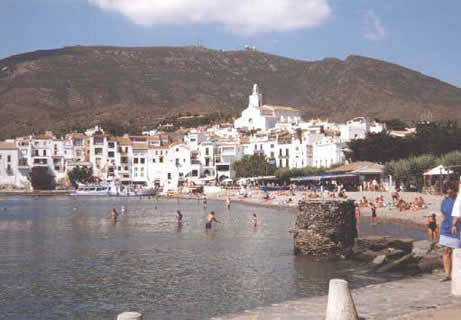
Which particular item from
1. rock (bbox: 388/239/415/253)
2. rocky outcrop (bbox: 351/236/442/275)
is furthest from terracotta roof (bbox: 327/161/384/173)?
rock (bbox: 388/239/415/253)

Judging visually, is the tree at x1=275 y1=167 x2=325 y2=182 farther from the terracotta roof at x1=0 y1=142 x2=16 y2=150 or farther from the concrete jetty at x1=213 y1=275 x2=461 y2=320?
the concrete jetty at x1=213 y1=275 x2=461 y2=320

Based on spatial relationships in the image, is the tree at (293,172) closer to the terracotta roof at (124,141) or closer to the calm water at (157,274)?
the terracotta roof at (124,141)

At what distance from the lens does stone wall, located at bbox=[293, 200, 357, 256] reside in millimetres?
19594

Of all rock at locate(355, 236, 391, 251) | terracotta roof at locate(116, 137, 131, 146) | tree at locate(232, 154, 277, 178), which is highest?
terracotta roof at locate(116, 137, 131, 146)

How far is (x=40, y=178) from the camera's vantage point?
370 feet

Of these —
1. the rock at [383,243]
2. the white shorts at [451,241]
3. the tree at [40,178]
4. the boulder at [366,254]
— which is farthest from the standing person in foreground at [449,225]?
the tree at [40,178]

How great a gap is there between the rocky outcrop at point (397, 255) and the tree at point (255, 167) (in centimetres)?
7336

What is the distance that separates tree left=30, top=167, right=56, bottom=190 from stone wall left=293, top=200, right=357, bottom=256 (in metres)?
101

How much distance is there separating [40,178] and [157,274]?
10108 centimetres

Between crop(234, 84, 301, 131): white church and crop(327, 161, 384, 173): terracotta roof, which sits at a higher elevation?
crop(234, 84, 301, 131): white church

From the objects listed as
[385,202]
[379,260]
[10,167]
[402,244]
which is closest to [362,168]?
[385,202]

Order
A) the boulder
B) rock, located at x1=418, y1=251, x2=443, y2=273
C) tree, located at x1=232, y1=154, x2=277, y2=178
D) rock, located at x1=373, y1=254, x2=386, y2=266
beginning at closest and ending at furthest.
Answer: rock, located at x1=418, y1=251, x2=443, y2=273 → rock, located at x1=373, y1=254, x2=386, y2=266 → the boulder → tree, located at x1=232, y1=154, x2=277, y2=178

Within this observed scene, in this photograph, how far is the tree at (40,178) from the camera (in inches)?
4432

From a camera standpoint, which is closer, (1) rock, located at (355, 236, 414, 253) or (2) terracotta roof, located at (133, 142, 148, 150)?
(1) rock, located at (355, 236, 414, 253)
